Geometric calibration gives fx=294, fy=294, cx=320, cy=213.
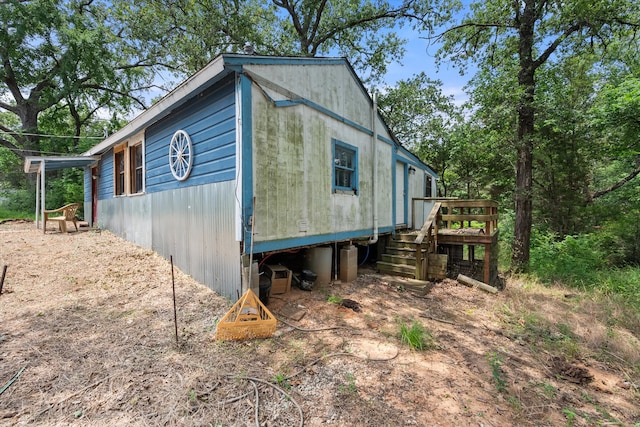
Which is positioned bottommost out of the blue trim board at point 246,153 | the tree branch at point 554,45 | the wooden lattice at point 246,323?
the wooden lattice at point 246,323

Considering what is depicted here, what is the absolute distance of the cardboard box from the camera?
16.0ft

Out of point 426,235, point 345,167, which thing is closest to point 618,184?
point 426,235

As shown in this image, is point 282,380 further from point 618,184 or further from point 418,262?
point 618,184

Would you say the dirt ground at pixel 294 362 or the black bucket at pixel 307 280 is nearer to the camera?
the dirt ground at pixel 294 362

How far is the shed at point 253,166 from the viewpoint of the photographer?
423cm

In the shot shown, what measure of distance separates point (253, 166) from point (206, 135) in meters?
1.31

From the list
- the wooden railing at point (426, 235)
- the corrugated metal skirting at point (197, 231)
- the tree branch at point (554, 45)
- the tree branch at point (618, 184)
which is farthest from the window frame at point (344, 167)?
the tree branch at point (618, 184)

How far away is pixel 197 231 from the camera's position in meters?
5.14

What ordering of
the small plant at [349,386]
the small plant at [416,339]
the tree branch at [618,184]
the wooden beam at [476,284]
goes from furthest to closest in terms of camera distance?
the tree branch at [618,184], the wooden beam at [476,284], the small plant at [416,339], the small plant at [349,386]

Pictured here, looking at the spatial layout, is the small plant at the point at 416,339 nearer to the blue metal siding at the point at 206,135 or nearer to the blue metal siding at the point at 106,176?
the blue metal siding at the point at 206,135

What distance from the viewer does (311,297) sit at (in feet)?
16.5

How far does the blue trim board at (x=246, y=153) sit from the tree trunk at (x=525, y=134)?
8457mm

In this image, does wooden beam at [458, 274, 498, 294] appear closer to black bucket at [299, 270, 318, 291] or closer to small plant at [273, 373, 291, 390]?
black bucket at [299, 270, 318, 291]

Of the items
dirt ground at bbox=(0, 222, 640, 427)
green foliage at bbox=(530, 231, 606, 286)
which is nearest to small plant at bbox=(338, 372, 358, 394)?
dirt ground at bbox=(0, 222, 640, 427)
